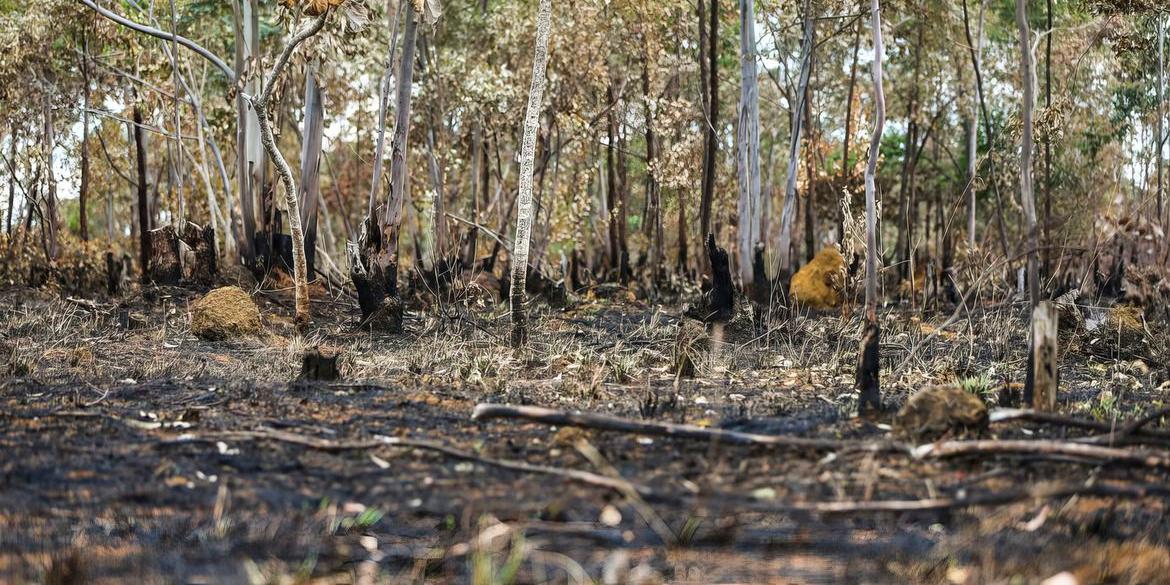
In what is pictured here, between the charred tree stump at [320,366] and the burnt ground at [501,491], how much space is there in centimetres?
14

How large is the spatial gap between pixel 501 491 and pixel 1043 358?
2708mm

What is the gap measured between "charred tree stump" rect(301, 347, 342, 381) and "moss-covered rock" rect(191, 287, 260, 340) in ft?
9.37

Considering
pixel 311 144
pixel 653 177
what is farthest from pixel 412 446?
pixel 653 177

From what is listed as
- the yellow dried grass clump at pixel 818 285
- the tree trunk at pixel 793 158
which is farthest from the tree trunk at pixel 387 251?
the yellow dried grass clump at pixel 818 285

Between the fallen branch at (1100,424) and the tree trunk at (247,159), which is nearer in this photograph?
the fallen branch at (1100,424)

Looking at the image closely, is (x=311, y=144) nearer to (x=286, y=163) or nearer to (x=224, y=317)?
(x=286, y=163)

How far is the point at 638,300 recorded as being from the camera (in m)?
14.4

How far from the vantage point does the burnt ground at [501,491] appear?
9.61 ft

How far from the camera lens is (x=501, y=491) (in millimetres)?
3531

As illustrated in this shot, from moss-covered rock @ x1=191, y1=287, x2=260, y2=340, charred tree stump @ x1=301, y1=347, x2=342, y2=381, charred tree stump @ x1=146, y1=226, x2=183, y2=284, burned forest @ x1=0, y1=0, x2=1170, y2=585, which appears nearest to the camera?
burned forest @ x1=0, y1=0, x2=1170, y2=585

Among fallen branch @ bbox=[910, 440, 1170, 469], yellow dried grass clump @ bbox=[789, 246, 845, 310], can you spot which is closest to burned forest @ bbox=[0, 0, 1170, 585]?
fallen branch @ bbox=[910, 440, 1170, 469]

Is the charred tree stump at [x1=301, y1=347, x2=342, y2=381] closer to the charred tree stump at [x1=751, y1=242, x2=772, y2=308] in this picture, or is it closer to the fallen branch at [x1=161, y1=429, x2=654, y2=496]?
the fallen branch at [x1=161, y1=429, x2=654, y2=496]

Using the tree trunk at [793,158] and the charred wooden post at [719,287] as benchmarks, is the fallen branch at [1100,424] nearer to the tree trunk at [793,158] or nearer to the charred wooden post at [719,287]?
the charred wooden post at [719,287]

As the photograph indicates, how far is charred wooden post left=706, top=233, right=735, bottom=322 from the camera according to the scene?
9.39m
